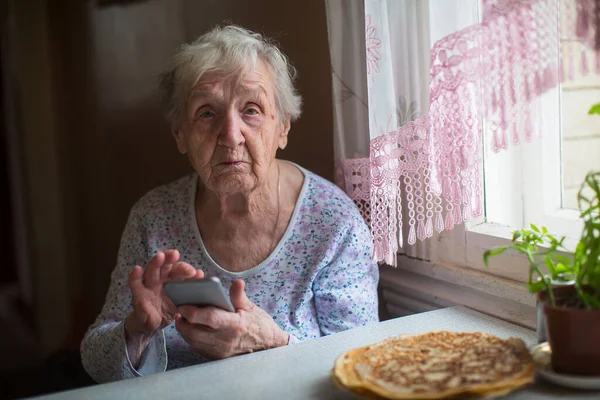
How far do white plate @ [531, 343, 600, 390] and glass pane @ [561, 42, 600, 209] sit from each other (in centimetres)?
52

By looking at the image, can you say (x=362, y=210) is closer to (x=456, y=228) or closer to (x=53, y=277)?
(x=456, y=228)

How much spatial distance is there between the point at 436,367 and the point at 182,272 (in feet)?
1.65

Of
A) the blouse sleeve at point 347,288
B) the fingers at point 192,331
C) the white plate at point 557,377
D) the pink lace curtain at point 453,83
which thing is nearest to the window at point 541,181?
the pink lace curtain at point 453,83

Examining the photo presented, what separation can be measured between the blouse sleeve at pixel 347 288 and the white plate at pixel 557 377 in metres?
0.56

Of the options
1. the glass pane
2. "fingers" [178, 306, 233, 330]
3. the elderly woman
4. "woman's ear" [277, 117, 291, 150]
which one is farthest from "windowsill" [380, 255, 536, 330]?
"fingers" [178, 306, 233, 330]

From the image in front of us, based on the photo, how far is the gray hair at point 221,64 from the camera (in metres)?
1.56

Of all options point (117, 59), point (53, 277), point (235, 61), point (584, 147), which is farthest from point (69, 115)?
point (584, 147)

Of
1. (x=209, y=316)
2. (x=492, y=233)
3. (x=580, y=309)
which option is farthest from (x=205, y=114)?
(x=580, y=309)

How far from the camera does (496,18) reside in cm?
109

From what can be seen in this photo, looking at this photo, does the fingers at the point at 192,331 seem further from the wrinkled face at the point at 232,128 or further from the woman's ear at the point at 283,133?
the woman's ear at the point at 283,133

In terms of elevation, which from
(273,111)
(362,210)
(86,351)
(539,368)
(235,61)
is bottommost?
(86,351)

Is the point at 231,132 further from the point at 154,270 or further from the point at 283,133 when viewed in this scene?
the point at 154,270

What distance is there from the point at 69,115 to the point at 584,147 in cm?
Answer: 147

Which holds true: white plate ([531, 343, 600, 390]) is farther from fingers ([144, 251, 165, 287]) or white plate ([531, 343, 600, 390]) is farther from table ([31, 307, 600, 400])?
fingers ([144, 251, 165, 287])
